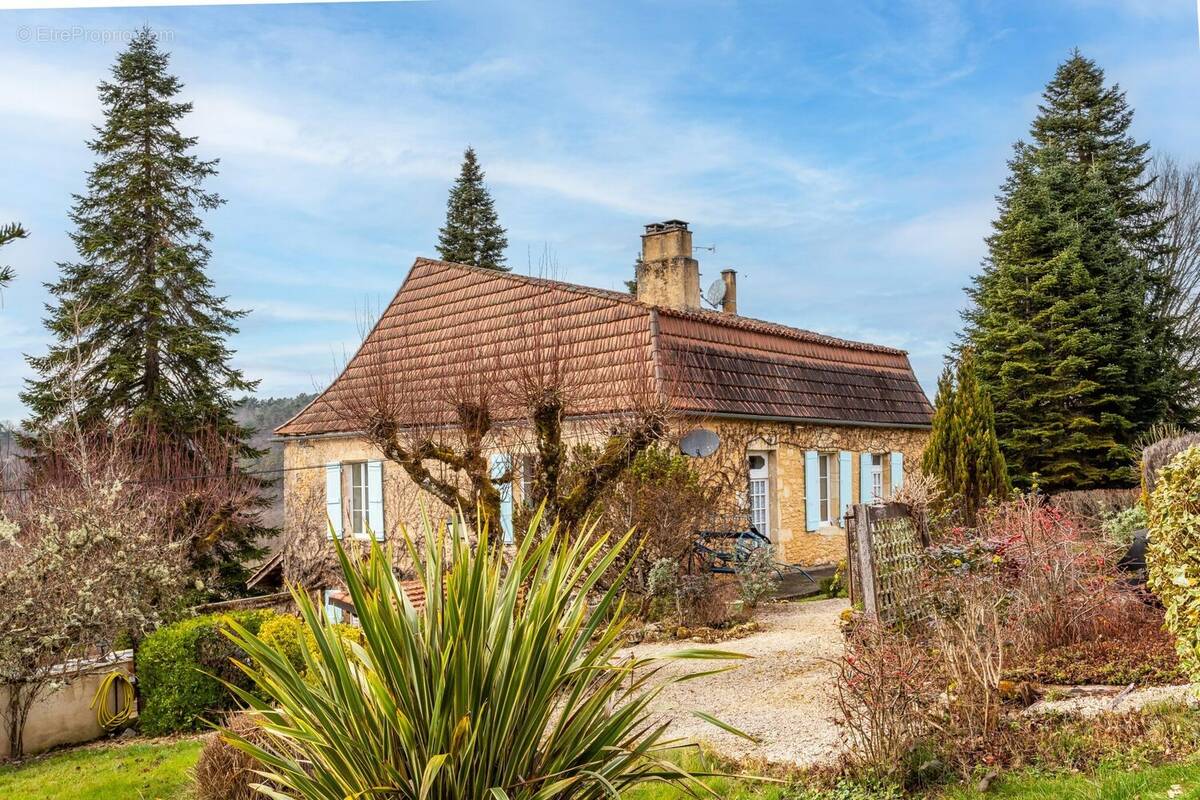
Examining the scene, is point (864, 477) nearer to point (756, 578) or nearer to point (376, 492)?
point (756, 578)

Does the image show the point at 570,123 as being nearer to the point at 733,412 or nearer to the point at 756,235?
the point at 756,235

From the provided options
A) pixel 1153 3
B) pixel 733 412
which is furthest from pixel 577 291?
pixel 1153 3

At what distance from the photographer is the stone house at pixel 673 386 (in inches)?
608

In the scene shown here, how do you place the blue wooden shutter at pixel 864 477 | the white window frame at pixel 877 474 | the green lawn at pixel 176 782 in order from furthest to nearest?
the white window frame at pixel 877 474 < the blue wooden shutter at pixel 864 477 < the green lawn at pixel 176 782

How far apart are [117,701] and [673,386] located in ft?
27.1

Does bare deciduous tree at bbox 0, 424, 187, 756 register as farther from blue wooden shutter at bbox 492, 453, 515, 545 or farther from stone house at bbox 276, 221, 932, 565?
blue wooden shutter at bbox 492, 453, 515, 545

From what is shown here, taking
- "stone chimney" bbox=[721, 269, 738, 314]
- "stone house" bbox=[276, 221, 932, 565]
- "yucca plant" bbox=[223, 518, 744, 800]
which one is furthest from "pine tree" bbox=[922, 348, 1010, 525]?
"yucca plant" bbox=[223, 518, 744, 800]

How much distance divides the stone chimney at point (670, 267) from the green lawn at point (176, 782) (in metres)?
11.4

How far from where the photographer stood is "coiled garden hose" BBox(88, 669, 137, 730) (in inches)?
388

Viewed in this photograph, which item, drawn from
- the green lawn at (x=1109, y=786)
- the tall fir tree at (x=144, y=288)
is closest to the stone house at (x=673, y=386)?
the tall fir tree at (x=144, y=288)

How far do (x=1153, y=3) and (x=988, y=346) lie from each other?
18664 millimetres

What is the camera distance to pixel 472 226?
1316 inches

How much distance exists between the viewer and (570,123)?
30.1 ft

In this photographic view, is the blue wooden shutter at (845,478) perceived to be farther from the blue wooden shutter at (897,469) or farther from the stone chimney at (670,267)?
the stone chimney at (670,267)
